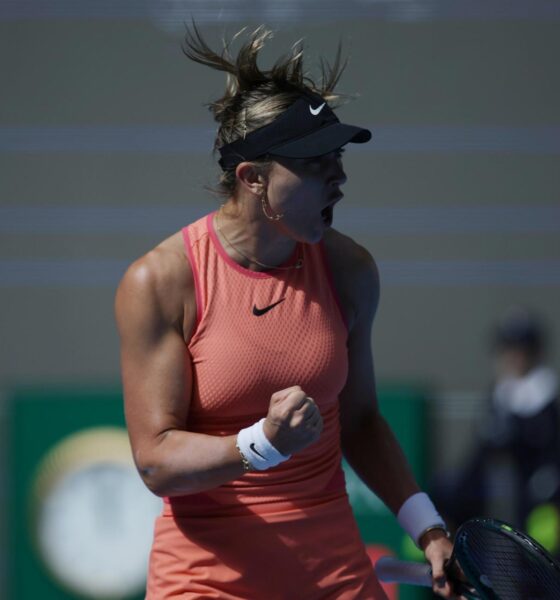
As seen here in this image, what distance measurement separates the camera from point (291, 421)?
7.87 feet

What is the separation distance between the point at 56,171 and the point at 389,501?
406cm

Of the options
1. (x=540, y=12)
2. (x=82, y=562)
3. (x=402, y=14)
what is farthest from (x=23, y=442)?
(x=540, y=12)

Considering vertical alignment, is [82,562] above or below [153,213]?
below

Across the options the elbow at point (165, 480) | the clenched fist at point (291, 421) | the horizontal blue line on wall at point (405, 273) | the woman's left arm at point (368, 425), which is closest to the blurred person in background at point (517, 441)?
the horizontal blue line on wall at point (405, 273)

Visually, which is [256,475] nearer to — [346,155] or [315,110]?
[315,110]

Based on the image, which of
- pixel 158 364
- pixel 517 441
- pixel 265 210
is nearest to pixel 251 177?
pixel 265 210

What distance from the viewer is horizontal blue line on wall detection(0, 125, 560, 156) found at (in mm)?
6586

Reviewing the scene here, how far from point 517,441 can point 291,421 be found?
3498 mm

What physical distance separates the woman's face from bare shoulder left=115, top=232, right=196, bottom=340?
222 millimetres

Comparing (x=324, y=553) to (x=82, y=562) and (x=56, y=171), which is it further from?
(x=56, y=171)

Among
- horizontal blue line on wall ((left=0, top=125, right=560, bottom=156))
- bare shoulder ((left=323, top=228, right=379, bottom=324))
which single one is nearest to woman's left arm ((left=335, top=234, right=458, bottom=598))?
bare shoulder ((left=323, top=228, right=379, bottom=324))

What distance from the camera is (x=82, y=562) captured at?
5707 millimetres

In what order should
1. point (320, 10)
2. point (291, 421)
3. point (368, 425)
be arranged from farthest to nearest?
point (320, 10), point (368, 425), point (291, 421)

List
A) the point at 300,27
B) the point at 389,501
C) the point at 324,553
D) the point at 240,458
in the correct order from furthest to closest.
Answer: the point at 300,27 < the point at 389,501 < the point at 324,553 < the point at 240,458
